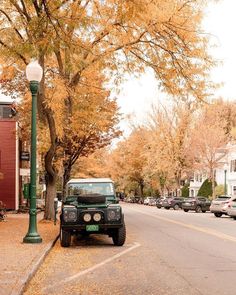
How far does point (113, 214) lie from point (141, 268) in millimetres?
4491

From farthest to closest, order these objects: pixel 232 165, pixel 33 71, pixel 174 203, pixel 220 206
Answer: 1. pixel 232 165
2. pixel 174 203
3. pixel 220 206
4. pixel 33 71

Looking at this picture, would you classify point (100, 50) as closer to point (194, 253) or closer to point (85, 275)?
point (194, 253)

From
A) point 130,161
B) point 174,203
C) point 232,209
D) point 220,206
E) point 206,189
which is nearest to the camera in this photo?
point 232,209

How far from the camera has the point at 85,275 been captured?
10516mm

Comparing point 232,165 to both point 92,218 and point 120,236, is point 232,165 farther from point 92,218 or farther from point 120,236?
point 92,218

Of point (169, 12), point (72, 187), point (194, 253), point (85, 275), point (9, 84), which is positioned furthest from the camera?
point (9, 84)

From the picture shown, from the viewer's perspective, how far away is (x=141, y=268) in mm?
11367

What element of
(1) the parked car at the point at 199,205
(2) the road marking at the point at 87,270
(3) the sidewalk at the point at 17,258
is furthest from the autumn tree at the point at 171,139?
(2) the road marking at the point at 87,270

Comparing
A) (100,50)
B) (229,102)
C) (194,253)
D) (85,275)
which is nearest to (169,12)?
(100,50)

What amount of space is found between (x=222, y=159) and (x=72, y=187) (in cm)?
5333

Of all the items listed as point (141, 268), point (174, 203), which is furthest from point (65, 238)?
point (174, 203)

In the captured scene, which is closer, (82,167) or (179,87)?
(179,87)

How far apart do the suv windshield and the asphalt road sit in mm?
1527

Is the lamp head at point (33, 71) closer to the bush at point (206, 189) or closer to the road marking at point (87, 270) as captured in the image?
the road marking at point (87, 270)
